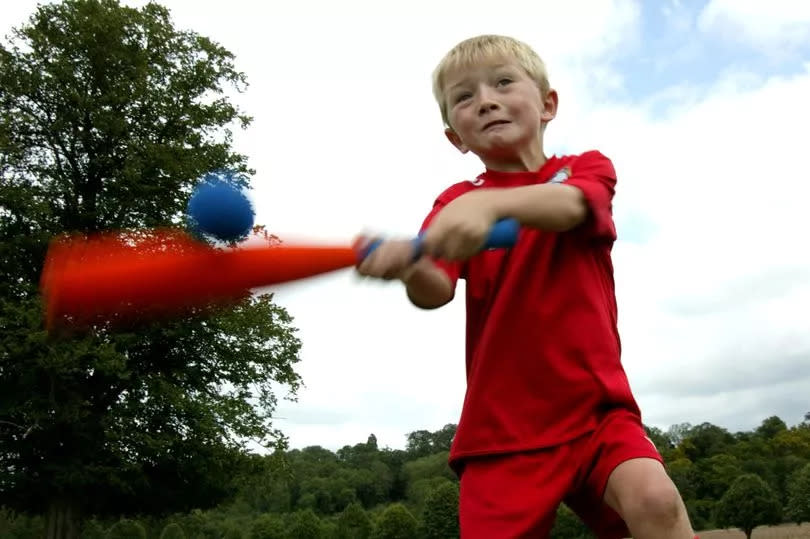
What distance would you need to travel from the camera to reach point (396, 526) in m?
52.3

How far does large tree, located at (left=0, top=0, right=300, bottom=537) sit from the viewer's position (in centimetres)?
2069

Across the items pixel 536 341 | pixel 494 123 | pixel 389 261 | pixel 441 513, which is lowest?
pixel 441 513

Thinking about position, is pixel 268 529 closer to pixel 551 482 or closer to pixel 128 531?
pixel 128 531

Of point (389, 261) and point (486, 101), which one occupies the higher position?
point (486, 101)

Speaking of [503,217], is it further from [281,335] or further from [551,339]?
[281,335]

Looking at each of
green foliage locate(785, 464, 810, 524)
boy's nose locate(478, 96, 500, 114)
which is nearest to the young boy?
boy's nose locate(478, 96, 500, 114)

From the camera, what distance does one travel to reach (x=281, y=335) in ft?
79.0

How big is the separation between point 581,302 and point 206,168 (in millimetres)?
20723

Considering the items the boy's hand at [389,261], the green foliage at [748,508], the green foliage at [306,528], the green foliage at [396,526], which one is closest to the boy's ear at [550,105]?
the boy's hand at [389,261]

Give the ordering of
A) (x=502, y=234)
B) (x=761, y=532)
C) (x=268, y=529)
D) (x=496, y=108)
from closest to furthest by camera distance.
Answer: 1. (x=502, y=234)
2. (x=496, y=108)
3. (x=761, y=532)
4. (x=268, y=529)

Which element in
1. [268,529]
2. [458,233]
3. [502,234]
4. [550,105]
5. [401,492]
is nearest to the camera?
[458,233]

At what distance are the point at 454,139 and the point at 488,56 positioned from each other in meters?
0.41

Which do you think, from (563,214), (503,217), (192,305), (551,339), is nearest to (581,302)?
(551,339)

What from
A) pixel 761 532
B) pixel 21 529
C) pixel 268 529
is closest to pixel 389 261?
pixel 21 529
